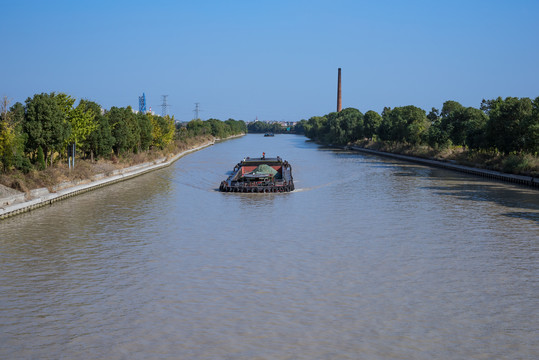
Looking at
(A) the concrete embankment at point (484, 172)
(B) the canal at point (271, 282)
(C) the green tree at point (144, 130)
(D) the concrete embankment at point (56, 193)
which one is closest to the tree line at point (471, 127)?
(A) the concrete embankment at point (484, 172)

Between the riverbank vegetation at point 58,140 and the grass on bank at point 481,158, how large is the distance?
35.7 metres

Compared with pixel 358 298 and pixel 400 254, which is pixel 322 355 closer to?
pixel 358 298

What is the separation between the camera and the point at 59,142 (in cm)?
3950

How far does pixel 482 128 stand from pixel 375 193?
21.9m

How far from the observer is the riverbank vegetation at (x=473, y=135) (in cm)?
4947

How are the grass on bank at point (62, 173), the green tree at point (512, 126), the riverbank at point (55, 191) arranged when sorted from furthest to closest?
1. the green tree at point (512, 126)
2. the grass on bank at point (62, 173)
3. the riverbank at point (55, 191)

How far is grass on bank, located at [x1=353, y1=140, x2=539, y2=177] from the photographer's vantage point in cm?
4891

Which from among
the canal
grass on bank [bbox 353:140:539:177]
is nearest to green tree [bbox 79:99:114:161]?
the canal

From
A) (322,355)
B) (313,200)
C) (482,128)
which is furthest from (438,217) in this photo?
(482,128)

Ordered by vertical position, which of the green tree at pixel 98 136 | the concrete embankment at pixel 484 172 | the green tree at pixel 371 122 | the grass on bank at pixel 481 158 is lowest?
the concrete embankment at pixel 484 172

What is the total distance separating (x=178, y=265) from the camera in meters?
19.3

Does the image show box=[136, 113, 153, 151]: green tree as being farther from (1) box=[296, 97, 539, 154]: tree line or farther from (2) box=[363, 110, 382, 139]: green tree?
(2) box=[363, 110, 382, 139]: green tree

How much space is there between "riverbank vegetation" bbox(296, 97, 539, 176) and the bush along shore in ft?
115

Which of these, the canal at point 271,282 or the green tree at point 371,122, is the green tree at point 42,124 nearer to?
the canal at point 271,282
